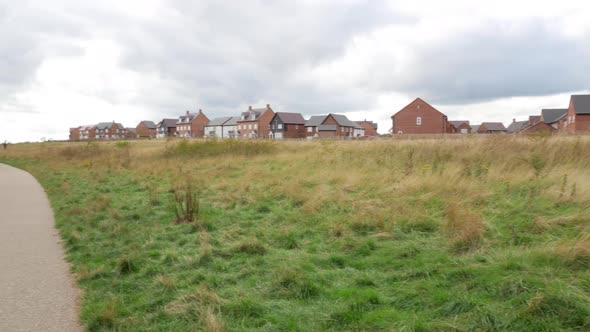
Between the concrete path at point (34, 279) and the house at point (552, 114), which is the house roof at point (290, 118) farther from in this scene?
the concrete path at point (34, 279)

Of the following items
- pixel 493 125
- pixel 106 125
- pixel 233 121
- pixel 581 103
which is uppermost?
pixel 106 125

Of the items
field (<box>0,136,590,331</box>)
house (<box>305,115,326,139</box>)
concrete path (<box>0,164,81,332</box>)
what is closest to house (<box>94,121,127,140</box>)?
house (<box>305,115,326,139</box>)

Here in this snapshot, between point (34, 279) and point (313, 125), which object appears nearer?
point (34, 279)

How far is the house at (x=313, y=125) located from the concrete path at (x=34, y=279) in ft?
257

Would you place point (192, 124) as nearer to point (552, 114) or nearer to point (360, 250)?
point (552, 114)

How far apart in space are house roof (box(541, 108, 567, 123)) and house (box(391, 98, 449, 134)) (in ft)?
75.7

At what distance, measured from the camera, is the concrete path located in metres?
4.19

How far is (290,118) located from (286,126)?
2347 millimetres

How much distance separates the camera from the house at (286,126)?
86812mm

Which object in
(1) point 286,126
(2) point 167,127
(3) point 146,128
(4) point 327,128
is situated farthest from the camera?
(3) point 146,128

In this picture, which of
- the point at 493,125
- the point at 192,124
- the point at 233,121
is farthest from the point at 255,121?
the point at 493,125

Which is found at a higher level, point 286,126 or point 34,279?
point 286,126

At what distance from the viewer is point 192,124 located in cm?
10956

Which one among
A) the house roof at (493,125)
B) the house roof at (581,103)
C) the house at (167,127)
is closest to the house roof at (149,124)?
the house at (167,127)
